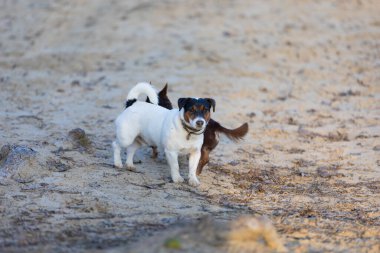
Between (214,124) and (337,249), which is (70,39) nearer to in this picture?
(214,124)

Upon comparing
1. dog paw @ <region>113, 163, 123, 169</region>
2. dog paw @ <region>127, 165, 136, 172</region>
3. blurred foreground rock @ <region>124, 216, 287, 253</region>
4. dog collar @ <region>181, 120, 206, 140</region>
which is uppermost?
dog collar @ <region>181, 120, 206, 140</region>

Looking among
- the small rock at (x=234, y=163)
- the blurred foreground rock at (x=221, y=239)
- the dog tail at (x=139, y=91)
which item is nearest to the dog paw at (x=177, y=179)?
the dog tail at (x=139, y=91)

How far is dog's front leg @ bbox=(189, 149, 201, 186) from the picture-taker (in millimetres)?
7512

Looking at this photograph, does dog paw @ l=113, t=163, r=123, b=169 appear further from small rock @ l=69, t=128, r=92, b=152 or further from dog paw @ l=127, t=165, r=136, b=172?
small rock @ l=69, t=128, r=92, b=152

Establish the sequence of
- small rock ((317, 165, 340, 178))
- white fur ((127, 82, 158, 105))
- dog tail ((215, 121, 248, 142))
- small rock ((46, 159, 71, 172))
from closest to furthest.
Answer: small rock ((46, 159, 71, 172))
dog tail ((215, 121, 248, 142))
white fur ((127, 82, 158, 105))
small rock ((317, 165, 340, 178))

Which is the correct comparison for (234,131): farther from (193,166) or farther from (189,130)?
(189,130)

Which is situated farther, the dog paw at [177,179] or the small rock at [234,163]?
the small rock at [234,163]

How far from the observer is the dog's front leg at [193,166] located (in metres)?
7.51

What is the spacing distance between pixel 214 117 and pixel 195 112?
3.31m

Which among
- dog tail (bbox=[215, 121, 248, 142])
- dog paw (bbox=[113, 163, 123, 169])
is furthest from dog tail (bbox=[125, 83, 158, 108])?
dog tail (bbox=[215, 121, 248, 142])

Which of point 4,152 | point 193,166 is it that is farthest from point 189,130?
point 4,152

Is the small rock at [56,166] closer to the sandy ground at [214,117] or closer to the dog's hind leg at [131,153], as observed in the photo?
the sandy ground at [214,117]

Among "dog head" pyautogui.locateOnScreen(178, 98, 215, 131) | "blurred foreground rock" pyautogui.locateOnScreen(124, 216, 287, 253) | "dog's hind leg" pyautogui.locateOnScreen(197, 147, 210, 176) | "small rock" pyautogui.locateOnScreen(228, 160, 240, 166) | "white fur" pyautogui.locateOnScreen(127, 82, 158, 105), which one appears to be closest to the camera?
"blurred foreground rock" pyautogui.locateOnScreen(124, 216, 287, 253)

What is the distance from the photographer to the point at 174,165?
24.7 feet
